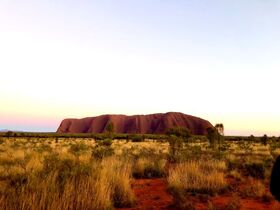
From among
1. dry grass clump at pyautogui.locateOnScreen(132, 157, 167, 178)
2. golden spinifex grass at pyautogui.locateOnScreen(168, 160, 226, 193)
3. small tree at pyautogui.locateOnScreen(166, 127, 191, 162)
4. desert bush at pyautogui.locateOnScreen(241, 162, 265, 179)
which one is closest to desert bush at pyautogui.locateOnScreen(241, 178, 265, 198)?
golden spinifex grass at pyautogui.locateOnScreen(168, 160, 226, 193)

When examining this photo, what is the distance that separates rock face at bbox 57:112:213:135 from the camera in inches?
5699

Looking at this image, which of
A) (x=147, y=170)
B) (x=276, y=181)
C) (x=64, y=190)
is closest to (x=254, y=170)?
(x=147, y=170)

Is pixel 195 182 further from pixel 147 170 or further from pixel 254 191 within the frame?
pixel 147 170

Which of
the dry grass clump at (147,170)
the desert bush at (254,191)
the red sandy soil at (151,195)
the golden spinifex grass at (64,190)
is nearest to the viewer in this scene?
the golden spinifex grass at (64,190)

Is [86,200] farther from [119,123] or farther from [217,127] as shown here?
[119,123]

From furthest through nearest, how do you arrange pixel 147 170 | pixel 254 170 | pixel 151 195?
pixel 254 170
pixel 147 170
pixel 151 195

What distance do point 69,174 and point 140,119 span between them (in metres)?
148

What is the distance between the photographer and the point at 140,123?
154 meters

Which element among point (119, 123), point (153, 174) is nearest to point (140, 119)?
point (119, 123)

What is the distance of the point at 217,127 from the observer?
121ft

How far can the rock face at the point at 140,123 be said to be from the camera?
145 metres

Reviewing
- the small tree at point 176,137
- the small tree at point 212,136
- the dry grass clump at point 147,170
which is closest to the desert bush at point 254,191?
the dry grass clump at point 147,170

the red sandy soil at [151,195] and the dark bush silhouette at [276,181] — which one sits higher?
the dark bush silhouette at [276,181]

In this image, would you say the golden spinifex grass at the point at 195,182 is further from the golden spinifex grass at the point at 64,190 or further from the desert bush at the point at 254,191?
the golden spinifex grass at the point at 64,190
